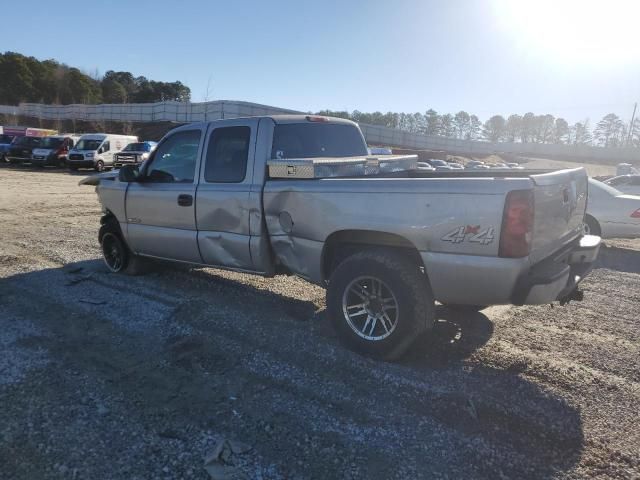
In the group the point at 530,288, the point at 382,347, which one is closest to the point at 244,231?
the point at 382,347

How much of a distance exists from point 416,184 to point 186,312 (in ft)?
9.18

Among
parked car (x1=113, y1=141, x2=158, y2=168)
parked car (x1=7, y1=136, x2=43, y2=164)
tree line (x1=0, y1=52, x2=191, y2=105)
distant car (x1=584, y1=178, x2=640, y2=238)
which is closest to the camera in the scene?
distant car (x1=584, y1=178, x2=640, y2=238)

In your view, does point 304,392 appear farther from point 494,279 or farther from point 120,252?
point 120,252

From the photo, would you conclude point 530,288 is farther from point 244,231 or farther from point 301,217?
point 244,231

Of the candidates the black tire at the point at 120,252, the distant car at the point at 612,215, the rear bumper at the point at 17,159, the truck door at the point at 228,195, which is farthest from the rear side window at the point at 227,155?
the rear bumper at the point at 17,159

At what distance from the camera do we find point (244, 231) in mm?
4852

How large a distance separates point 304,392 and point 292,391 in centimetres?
9

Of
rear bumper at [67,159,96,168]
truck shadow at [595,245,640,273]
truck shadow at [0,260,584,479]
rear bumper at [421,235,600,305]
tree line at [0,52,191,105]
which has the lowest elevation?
truck shadow at [0,260,584,479]

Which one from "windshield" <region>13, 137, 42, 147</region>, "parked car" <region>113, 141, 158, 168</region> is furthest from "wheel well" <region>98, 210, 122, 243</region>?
"windshield" <region>13, 137, 42, 147</region>

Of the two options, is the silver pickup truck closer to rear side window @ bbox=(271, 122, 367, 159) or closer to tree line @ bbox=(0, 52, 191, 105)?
rear side window @ bbox=(271, 122, 367, 159)

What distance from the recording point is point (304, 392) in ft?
11.7

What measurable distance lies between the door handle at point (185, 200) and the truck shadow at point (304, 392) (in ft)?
3.58

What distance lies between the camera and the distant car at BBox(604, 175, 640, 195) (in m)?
13.5

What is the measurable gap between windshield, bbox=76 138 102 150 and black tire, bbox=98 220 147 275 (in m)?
24.3
